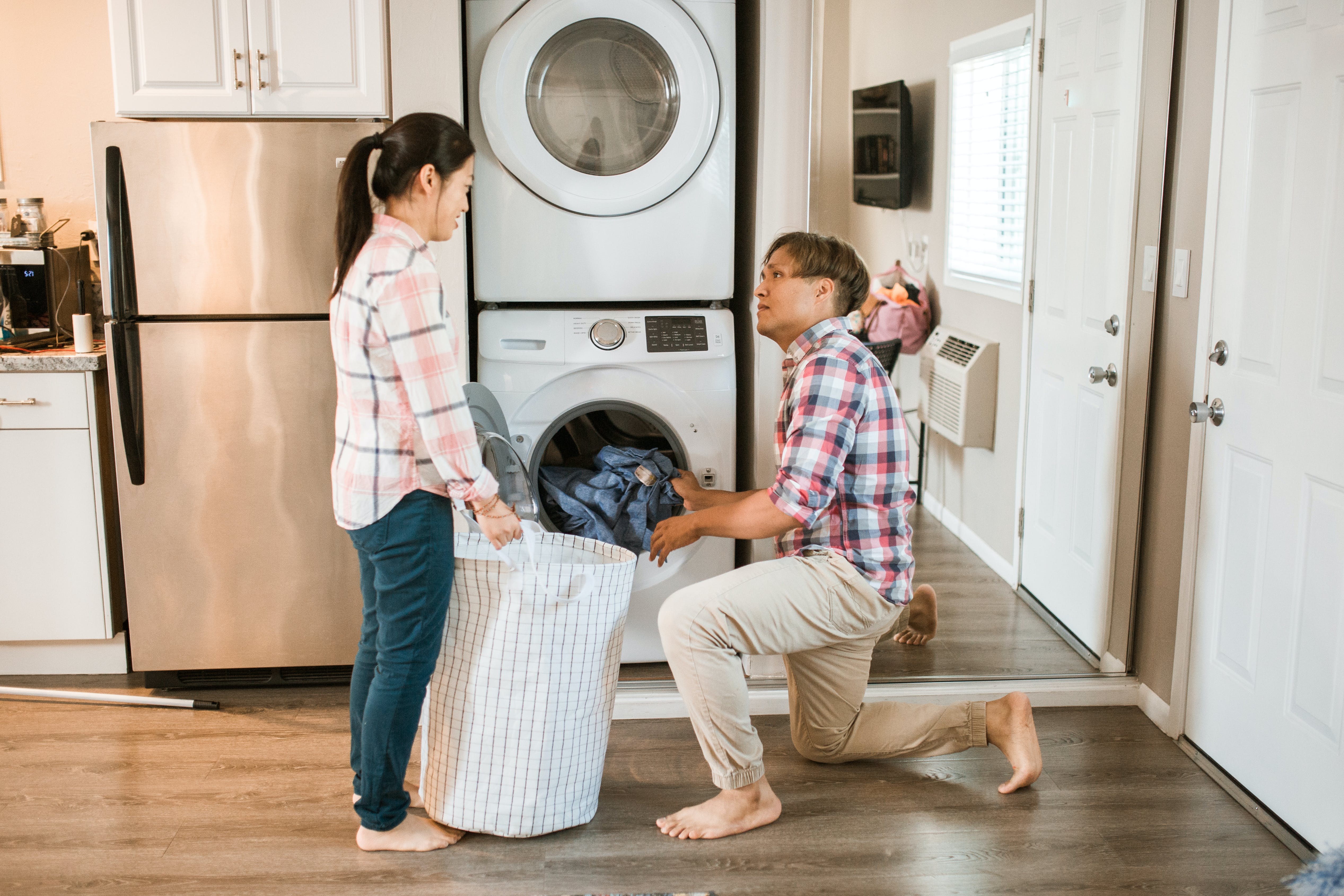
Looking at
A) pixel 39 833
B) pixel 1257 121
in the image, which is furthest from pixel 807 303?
pixel 39 833

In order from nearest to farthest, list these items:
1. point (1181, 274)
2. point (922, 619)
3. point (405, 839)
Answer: point (405, 839), point (1181, 274), point (922, 619)

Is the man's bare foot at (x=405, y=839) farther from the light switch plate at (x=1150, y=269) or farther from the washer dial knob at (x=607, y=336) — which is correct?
the light switch plate at (x=1150, y=269)

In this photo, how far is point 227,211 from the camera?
2.60 meters

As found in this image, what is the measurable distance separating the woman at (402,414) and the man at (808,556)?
0.44 meters

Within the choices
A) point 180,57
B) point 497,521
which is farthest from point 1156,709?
point 180,57

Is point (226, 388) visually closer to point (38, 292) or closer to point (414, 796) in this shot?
point (38, 292)

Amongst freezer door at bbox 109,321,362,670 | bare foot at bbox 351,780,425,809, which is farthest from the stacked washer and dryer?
bare foot at bbox 351,780,425,809

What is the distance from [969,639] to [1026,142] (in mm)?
1434

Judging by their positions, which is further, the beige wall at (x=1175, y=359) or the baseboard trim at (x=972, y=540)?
the baseboard trim at (x=972, y=540)

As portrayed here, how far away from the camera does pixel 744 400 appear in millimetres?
2871

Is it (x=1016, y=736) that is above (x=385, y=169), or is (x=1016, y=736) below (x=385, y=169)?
below

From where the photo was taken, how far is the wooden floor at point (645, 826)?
201 cm

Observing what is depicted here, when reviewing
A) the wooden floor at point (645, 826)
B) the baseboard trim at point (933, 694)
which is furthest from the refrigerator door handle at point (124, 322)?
the baseboard trim at point (933, 694)

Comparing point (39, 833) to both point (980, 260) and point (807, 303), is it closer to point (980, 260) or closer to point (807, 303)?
point (807, 303)
